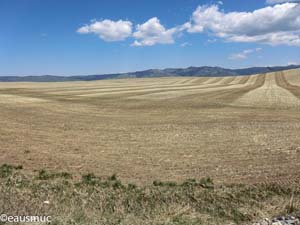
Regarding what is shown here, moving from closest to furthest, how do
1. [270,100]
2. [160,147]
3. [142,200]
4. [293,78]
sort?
[142,200]
[160,147]
[270,100]
[293,78]

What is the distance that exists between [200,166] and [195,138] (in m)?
6.01

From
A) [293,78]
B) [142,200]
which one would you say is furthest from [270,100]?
[293,78]

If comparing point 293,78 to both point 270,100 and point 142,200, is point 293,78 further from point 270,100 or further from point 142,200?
point 142,200

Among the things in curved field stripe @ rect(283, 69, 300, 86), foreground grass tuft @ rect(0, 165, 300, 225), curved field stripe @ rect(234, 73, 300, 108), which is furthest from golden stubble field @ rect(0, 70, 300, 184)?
curved field stripe @ rect(283, 69, 300, 86)

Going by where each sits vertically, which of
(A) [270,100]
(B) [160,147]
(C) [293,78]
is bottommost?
(B) [160,147]

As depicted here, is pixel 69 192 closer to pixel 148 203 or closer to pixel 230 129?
pixel 148 203

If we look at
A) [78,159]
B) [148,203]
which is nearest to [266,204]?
[148,203]

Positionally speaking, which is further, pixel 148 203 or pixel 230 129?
pixel 230 129

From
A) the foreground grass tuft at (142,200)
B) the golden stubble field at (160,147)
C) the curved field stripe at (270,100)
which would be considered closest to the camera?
the foreground grass tuft at (142,200)

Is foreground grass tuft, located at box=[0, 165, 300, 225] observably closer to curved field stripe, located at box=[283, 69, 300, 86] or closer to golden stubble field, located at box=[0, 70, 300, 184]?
golden stubble field, located at box=[0, 70, 300, 184]

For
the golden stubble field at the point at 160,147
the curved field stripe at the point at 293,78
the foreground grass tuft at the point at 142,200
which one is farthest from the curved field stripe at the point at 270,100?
the curved field stripe at the point at 293,78

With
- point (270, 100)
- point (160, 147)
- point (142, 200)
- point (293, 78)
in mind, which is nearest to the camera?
point (142, 200)

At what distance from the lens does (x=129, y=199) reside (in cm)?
918

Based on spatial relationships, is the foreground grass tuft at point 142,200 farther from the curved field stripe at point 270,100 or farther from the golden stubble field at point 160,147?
the curved field stripe at point 270,100
